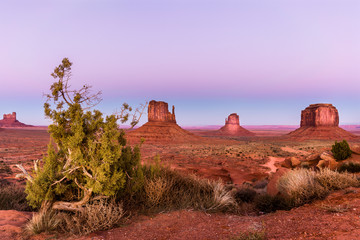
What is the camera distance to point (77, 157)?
5305 mm

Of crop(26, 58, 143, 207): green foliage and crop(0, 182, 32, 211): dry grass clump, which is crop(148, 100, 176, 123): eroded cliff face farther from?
crop(26, 58, 143, 207): green foliage

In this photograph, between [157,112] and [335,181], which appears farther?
[157,112]

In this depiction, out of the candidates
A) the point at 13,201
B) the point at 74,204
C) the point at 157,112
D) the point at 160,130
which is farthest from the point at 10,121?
the point at 74,204

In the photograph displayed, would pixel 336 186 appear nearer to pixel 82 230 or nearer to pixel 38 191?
pixel 82 230

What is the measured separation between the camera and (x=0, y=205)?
677cm

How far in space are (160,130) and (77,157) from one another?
209ft

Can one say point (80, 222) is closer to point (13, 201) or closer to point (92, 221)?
point (92, 221)

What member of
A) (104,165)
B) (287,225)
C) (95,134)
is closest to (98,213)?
(104,165)

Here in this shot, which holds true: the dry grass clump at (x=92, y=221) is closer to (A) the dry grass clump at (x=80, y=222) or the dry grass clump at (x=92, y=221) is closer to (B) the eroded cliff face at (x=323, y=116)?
(A) the dry grass clump at (x=80, y=222)

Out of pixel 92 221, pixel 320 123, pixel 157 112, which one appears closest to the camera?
pixel 92 221

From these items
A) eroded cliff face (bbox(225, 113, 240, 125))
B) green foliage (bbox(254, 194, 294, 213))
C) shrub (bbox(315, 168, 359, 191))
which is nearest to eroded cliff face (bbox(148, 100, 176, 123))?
eroded cliff face (bbox(225, 113, 240, 125))

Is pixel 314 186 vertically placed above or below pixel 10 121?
below

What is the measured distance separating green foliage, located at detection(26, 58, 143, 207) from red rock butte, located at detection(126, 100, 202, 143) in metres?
47.4

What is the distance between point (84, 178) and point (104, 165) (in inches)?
37.7
